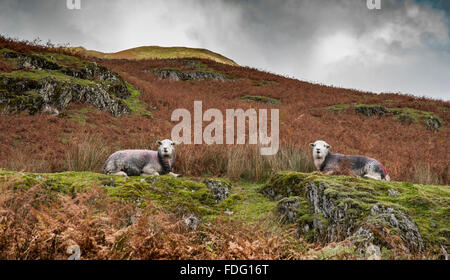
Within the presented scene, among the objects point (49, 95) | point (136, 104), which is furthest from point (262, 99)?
point (49, 95)

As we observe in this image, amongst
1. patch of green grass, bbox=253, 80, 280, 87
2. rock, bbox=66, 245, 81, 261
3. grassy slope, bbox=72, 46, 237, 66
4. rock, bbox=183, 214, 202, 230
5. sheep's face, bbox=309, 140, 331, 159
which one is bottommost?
rock, bbox=183, 214, 202, 230

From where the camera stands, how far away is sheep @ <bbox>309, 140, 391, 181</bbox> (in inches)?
245

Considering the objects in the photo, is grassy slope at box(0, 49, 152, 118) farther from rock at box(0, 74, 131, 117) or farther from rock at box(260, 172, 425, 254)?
rock at box(260, 172, 425, 254)

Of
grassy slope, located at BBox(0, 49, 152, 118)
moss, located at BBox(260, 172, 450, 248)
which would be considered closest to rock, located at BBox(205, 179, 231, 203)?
moss, located at BBox(260, 172, 450, 248)

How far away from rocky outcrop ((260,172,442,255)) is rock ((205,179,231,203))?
116 centimetres

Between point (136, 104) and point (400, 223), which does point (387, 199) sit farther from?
point (136, 104)

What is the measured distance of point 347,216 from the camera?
344 cm

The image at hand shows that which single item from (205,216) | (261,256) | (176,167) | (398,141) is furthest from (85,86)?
(398,141)

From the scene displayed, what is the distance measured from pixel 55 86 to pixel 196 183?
1099cm

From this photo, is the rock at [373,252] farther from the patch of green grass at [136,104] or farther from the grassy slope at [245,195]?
the patch of green grass at [136,104]

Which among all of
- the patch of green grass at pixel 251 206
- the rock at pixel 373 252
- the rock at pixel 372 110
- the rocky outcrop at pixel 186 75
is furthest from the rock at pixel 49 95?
the rock at pixel 372 110

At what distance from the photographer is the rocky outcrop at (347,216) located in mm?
2945

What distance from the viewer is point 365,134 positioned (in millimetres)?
13805

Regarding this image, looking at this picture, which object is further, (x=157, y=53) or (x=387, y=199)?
(x=157, y=53)
